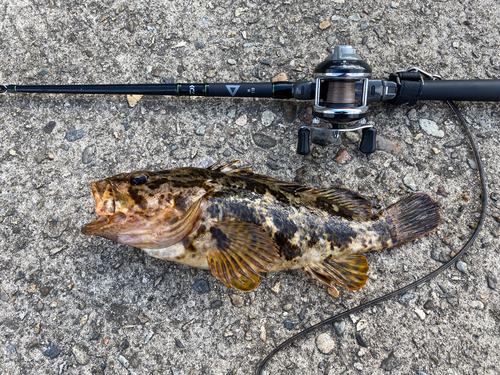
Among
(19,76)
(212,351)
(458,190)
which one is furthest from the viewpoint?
(19,76)

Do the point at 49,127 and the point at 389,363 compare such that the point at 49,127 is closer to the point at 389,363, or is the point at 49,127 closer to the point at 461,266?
the point at 389,363

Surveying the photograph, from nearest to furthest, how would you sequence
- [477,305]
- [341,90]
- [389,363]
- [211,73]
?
[341,90], [389,363], [477,305], [211,73]

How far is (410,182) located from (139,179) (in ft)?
7.74

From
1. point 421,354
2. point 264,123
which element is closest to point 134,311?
point 264,123

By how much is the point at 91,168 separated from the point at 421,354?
10.8ft

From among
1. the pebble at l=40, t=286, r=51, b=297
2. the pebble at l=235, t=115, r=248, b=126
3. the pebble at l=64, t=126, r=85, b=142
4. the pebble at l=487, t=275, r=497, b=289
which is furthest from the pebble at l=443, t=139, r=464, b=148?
the pebble at l=40, t=286, r=51, b=297

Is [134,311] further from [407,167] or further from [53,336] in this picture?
[407,167]

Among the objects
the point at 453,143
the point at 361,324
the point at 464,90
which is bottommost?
the point at 361,324

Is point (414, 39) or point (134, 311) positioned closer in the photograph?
point (134, 311)

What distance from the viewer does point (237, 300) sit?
2797 mm

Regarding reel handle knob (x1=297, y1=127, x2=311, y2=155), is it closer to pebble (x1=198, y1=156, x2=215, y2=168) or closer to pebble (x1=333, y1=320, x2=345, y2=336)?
pebble (x1=198, y1=156, x2=215, y2=168)

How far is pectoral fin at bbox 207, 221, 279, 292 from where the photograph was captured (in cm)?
233

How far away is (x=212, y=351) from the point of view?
2.71m

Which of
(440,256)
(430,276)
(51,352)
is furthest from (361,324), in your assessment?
(51,352)
